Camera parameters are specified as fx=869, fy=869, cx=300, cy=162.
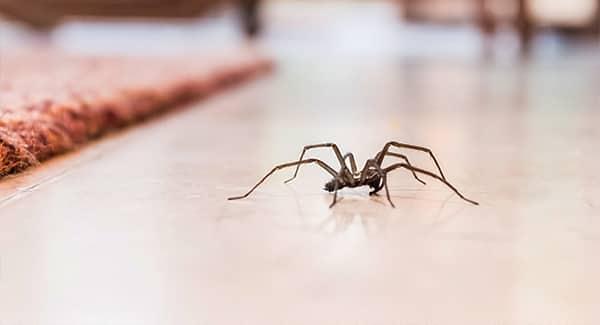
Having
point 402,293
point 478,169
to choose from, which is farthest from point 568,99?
point 402,293

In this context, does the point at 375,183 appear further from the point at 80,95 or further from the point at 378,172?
the point at 80,95

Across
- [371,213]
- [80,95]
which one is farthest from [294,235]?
[80,95]

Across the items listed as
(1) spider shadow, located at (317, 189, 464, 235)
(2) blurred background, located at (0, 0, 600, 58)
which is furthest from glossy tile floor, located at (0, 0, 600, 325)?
(2) blurred background, located at (0, 0, 600, 58)

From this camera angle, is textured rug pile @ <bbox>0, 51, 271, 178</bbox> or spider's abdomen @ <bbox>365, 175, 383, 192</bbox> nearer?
spider's abdomen @ <bbox>365, 175, 383, 192</bbox>

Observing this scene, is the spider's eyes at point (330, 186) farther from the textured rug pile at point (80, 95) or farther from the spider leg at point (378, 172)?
the textured rug pile at point (80, 95)

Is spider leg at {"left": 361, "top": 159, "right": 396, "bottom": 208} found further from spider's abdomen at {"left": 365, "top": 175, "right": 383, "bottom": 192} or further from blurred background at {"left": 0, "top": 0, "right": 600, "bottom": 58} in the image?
blurred background at {"left": 0, "top": 0, "right": 600, "bottom": 58}
